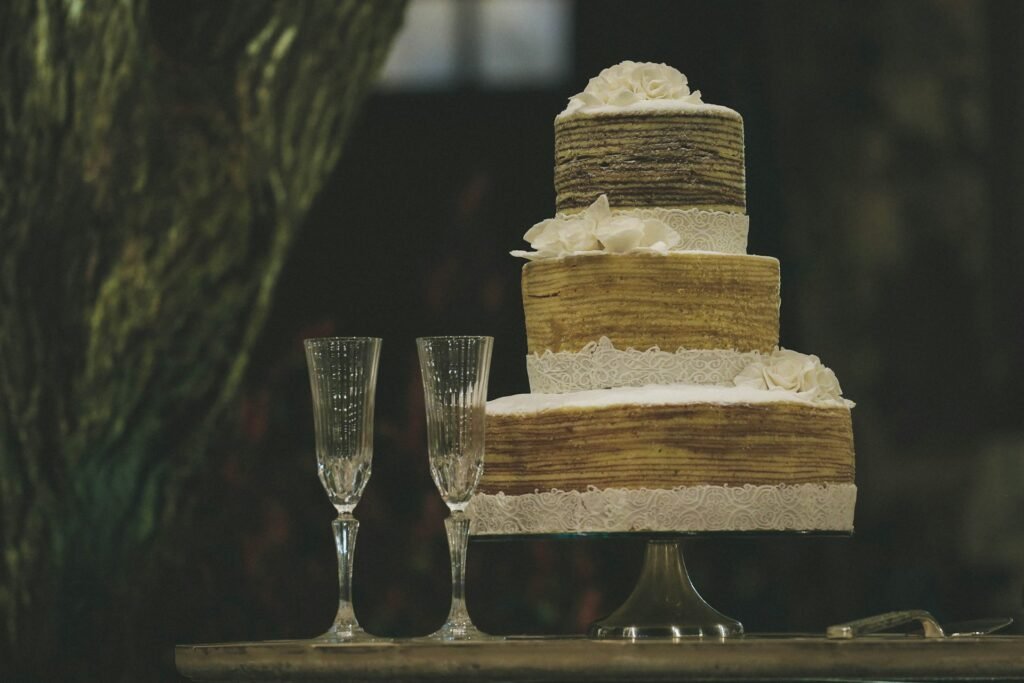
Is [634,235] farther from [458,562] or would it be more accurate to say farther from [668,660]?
[668,660]

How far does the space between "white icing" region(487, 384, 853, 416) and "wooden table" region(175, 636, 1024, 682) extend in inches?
16.1

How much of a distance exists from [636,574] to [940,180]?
1170 mm

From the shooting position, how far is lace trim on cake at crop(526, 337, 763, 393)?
2.25 meters

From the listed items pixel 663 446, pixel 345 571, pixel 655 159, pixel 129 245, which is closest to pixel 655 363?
pixel 663 446

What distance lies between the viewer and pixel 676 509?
2.15 metres

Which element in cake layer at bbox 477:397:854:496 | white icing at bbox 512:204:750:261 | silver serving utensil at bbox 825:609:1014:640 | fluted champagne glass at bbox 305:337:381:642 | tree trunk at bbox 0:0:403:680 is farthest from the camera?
tree trunk at bbox 0:0:403:680

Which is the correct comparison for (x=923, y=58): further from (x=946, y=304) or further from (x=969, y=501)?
(x=969, y=501)

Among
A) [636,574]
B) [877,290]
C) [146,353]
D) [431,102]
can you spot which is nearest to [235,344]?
[146,353]

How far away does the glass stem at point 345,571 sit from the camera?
2.03 m

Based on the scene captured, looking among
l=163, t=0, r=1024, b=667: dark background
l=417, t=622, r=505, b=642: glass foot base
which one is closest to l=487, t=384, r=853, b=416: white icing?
l=417, t=622, r=505, b=642: glass foot base

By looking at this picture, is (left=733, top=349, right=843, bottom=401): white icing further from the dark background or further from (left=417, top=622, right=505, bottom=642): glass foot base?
the dark background

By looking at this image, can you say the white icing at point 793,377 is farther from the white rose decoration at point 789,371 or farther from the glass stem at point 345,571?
the glass stem at point 345,571

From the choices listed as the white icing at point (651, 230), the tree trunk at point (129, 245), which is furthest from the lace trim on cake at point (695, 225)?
the tree trunk at point (129, 245)

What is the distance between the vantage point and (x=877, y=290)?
4.14 meters
